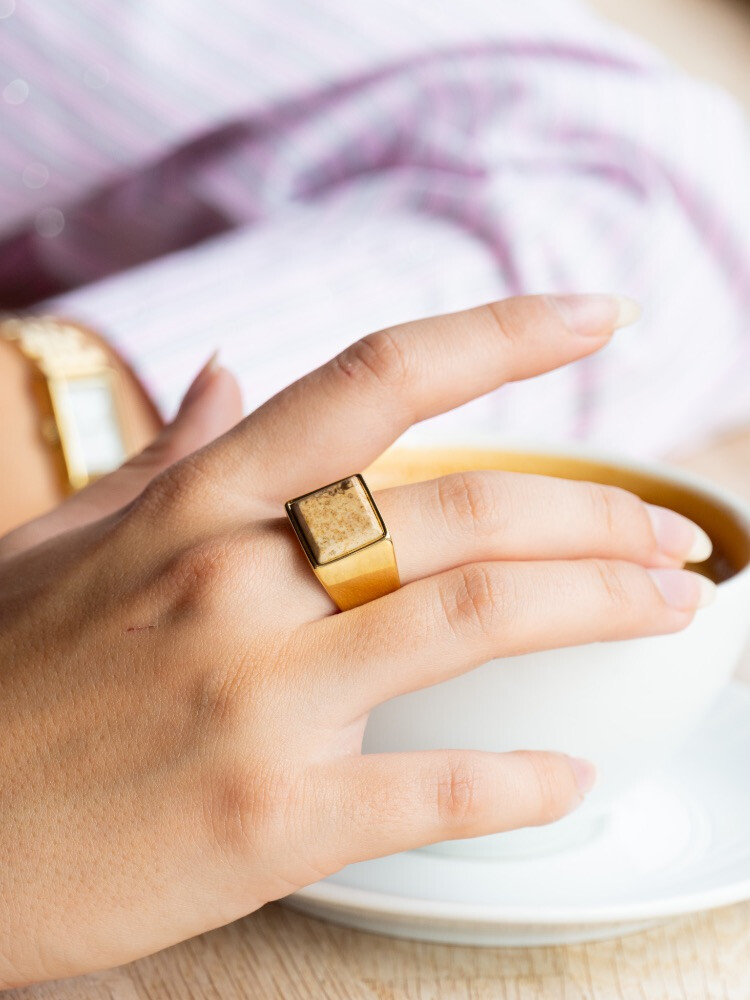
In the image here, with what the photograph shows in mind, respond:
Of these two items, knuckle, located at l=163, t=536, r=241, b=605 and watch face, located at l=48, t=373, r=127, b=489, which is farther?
watch face, located at l=48, t=373, r=127, b=489

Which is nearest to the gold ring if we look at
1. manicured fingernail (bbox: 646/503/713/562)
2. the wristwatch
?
manicured fingernail (bbox: 646/503/713/562)

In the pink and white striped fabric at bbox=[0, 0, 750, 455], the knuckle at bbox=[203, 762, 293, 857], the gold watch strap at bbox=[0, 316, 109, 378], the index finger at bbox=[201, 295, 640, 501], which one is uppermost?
the pink and white striped fabric at bbox=[0, 0, 750, 455]

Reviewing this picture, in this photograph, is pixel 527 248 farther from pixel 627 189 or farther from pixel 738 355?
pixel 738 355

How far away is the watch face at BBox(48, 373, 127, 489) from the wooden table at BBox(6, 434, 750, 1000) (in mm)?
339

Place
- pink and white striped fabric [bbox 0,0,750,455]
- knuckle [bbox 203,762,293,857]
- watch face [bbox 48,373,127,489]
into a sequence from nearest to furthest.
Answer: knuckle [bbox 203,762,293,857]
watch face [bbox 48,373,127,489]
pink and white striped fabric [bbox 0,0,750,455]

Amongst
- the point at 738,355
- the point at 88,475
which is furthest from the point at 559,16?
the point at 88,475

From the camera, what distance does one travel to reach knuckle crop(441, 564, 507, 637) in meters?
0.34

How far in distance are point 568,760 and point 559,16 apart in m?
0.77

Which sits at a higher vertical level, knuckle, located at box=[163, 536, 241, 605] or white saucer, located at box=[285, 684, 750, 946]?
knuckle, located at box=[163, 536, 241, 605]

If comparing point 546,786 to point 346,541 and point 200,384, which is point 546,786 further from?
point 200,384

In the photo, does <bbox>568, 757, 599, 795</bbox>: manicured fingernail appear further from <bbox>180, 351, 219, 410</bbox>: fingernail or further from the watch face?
the watch face

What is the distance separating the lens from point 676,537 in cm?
40

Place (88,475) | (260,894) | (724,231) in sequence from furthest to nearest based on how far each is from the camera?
(724,231)
(88,475)
(260,894)

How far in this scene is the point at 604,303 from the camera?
0.41m
